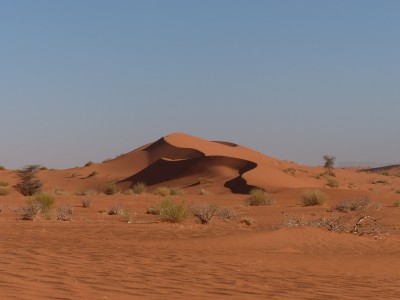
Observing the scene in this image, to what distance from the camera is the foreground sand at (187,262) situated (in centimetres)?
812

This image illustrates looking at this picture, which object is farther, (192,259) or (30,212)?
(30,212)

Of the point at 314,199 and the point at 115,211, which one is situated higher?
the point at 314,199

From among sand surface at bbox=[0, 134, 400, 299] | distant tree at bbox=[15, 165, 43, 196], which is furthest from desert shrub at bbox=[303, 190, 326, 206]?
distant tree at bbox=[15, 165, 43, 196]

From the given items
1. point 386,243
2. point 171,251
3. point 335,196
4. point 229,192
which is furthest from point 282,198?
point 171,251

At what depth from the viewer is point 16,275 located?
27.4ft

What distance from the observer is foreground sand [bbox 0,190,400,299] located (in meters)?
8.12

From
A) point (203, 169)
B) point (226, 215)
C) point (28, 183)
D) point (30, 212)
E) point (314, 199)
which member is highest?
point (203, 169)

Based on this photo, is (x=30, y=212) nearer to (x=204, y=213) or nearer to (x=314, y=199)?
(x=204, y=213)

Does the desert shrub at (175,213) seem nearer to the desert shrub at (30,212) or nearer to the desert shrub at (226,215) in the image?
the desert shrub at (226,215)

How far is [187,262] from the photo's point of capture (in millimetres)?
11375

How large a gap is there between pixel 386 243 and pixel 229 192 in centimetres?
2682

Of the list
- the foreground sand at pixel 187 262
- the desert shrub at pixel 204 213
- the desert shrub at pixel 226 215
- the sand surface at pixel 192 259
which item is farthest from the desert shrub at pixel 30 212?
the desert shrub at pixel 226 215

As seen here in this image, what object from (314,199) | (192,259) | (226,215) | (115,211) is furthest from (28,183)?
(192,259)

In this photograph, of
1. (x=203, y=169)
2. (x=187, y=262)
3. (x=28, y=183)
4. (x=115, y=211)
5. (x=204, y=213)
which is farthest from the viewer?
(x=203, y=169)
